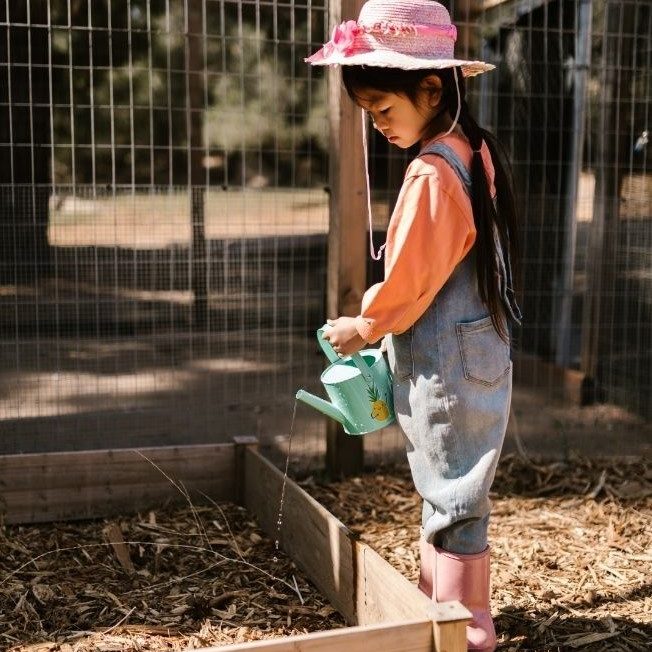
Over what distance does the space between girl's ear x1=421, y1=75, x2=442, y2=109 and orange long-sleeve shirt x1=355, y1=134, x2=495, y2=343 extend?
19cm

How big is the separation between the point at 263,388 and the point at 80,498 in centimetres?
110

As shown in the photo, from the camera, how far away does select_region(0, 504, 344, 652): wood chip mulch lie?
110 inches

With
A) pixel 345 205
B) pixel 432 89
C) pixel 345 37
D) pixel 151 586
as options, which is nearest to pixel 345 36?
pixel 345 37

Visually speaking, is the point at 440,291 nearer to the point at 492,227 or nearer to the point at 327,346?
the point at 492,227

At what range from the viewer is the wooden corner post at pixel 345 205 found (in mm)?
4043

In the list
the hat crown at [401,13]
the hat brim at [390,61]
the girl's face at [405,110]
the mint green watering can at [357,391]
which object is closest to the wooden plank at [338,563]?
the mint green watering can at [357,391]

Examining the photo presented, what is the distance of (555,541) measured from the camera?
144 inches

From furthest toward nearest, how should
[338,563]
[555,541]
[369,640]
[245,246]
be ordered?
1. [245,246]
2. [555,541]
3. [338,563]
4. [369,640]

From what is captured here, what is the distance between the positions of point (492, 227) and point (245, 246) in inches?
86.8

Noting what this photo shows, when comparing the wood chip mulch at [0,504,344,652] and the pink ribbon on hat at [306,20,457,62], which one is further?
the wood chip mulch at [0,504,344,652]

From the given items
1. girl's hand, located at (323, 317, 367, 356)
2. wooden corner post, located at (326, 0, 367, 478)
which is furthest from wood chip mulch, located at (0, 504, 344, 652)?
wooden corner post, located at (326, 0, 367, 478)

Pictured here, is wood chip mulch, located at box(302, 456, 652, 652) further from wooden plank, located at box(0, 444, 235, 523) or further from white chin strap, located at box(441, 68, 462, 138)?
white chin strap, located at box(441, 68, 462, 138)

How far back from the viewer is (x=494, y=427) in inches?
96.5

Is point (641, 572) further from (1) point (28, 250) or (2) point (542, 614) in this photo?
(1) point (28, 250)
